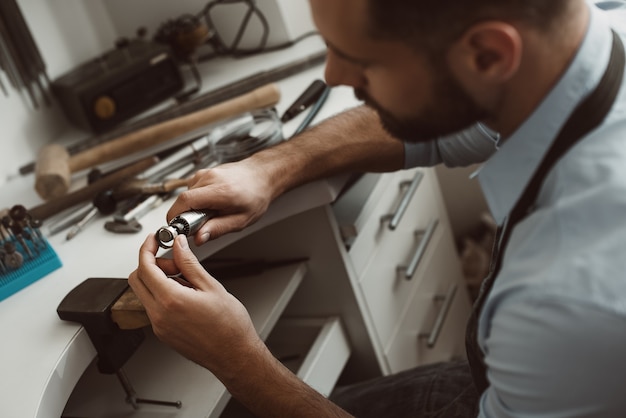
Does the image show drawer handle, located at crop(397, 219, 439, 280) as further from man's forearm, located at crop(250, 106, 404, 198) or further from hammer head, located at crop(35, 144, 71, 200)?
hammer head, located at crop(35, 144, 71, 200)

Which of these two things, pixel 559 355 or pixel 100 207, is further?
pixel 100 207

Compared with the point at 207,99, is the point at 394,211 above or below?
below

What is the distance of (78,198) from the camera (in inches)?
51.4

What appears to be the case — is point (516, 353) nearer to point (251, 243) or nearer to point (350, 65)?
point (350, 65)

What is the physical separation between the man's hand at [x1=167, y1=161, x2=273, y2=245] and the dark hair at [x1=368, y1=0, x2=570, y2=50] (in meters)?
0.39

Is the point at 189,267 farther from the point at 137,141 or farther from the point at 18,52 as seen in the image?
the point at 18,52

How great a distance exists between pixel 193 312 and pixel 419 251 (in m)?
0.71

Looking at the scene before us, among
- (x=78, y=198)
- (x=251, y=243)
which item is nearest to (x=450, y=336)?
(x=251, y=243)

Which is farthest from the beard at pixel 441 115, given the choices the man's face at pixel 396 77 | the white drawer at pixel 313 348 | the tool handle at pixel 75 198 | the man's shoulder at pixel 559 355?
the tool handle at pixel 75 198

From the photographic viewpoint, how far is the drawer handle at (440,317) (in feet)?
5.09

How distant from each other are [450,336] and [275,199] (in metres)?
0.73

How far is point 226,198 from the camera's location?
1.03 metres

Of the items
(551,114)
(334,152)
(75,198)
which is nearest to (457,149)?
(334,152)

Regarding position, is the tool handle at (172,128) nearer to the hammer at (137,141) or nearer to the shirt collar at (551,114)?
the hammer at (137,141)
